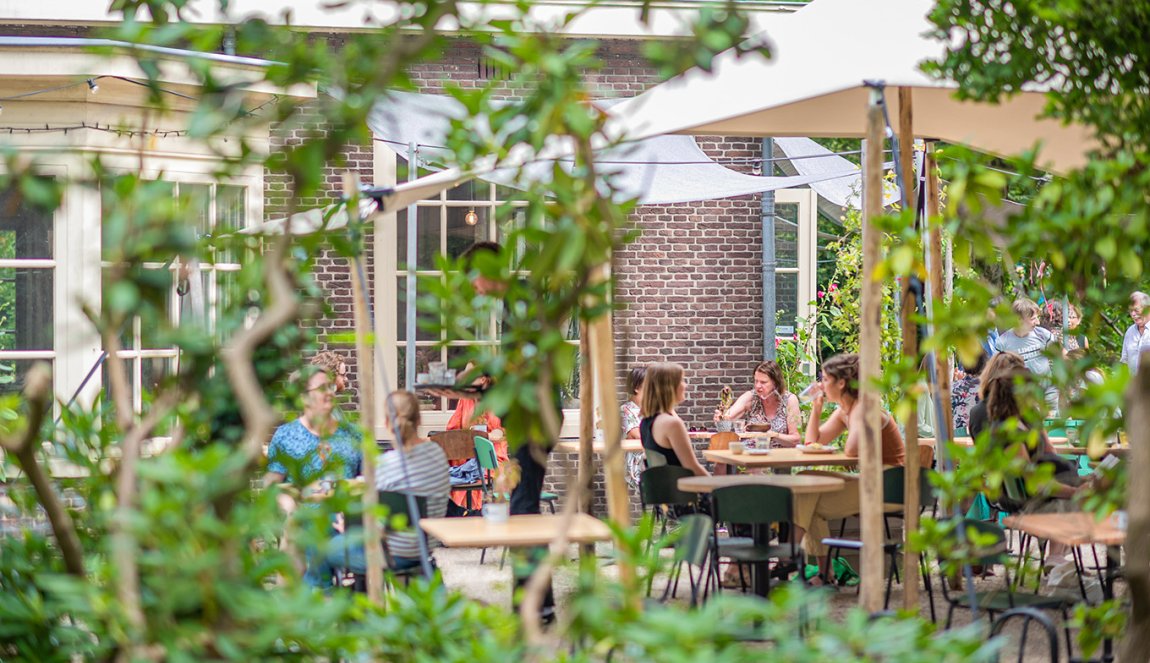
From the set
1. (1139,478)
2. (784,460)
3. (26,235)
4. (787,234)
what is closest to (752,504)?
(784,460)

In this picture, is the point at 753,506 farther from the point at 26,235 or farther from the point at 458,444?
the point at 26,235

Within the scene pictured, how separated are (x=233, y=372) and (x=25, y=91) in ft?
23.6

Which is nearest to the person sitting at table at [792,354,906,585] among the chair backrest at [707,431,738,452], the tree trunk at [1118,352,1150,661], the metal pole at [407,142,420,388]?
the chair backrest at [707,431,738,452]

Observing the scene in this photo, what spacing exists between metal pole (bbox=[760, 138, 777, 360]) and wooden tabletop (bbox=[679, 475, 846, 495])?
4164 millimetres

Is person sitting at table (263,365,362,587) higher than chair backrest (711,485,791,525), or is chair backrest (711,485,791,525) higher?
person sitting at table (263,365,362,587)

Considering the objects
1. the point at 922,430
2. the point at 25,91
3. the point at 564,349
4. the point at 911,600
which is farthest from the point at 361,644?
the point at 922,430

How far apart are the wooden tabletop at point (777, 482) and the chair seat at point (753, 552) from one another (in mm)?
286

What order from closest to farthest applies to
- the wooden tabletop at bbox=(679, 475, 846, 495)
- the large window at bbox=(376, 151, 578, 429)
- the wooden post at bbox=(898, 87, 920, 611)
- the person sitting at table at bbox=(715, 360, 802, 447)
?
1. the wooden post at bbox=(898, 87, 920, 611)
2. the wooden tabletop at bbox=(679, 475, 846, 495)
3. the person sitting at table at bbox=(715, 360, 802, 447)
4. the large window at bbox=(376, 151, 578, 429)

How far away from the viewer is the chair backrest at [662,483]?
22.4 ft

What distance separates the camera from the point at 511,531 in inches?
203

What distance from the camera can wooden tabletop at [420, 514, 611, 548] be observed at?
4.83 metres

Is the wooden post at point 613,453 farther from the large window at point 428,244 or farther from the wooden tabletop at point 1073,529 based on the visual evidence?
the large window at point 428,244

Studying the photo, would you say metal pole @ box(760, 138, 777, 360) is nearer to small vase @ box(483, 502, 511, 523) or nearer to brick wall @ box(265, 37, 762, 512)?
brick wall @ box(265, 37, 762, 512)

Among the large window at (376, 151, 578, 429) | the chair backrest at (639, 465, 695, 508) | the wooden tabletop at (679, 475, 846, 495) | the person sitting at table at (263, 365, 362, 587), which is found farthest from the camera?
the large window at (376, 151, 578, 429)
